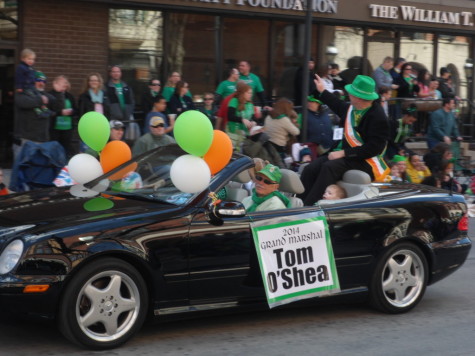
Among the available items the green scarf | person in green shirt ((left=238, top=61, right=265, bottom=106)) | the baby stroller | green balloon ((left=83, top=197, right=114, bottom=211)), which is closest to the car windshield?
green balloon ((left=83, top=197, right=114, bottom=211))

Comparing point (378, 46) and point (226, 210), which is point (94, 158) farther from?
point (378, 46)

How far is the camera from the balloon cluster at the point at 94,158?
7.11 m

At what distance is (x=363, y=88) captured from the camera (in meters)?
8.06

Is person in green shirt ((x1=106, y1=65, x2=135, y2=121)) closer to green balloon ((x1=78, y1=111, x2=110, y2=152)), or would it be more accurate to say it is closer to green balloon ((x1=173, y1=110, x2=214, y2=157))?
green balloon ((x1=78, y1=111, x2=110, y2=152))

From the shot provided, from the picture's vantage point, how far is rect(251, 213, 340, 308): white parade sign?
6.34 meters

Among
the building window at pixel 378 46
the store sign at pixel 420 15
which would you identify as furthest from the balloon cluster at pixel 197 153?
the building window at pixel 378 46

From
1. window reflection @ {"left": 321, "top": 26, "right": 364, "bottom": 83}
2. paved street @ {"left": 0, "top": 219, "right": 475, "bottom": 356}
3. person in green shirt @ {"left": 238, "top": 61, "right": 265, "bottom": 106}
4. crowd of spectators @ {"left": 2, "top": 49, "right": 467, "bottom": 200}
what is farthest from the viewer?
window reflection @ {"left": 321, "top": 26, "right": 364, "bottom": 83}

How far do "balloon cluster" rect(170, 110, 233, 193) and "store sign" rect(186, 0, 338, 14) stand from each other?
997 centimetres

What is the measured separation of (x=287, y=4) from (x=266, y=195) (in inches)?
432

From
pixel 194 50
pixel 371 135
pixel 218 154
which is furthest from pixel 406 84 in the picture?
pixel 218 154

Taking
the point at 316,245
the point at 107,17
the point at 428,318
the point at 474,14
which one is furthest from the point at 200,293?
the point at 474,14

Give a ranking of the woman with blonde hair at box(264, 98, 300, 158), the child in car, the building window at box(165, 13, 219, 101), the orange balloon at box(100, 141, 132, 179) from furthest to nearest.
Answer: the building window at box(165, 13, 219, 101)
the woman with blonde hair at box(264, 98, 300, 158)
the orange balloon at box(100, 141, 132, 179)
the child in car

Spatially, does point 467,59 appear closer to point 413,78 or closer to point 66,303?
point 413,78

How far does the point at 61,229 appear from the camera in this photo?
5559mm
